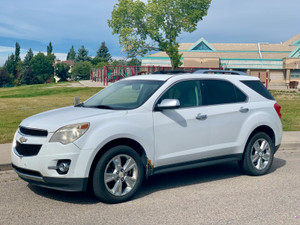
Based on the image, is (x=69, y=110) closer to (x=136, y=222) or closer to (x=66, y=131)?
(x=66, y=131)

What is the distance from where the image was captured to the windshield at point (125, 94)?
6.07m

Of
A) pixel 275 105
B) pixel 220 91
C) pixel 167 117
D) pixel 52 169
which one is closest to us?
pixel 52 169

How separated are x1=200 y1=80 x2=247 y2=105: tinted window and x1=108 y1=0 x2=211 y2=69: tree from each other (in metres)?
50.2

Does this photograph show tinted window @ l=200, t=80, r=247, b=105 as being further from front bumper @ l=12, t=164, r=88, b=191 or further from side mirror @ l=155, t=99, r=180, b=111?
front bumper @ l=12, t=164, r=88, b=191

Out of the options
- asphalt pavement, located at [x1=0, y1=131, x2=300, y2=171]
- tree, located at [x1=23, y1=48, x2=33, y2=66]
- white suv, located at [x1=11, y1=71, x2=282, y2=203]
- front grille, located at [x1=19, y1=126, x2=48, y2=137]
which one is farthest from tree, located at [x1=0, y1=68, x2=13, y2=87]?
front grille, located at [x1=19, y1=126, x2=48, y2=137]

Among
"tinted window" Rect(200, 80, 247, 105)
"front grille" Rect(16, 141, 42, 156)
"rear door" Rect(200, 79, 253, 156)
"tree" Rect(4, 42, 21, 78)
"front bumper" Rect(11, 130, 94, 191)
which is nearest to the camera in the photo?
"front bumper" Rect(11, 130, 94, 191)

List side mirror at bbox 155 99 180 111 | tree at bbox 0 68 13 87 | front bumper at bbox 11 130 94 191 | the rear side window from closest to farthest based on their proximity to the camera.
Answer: front bumper at bbox 11 130 94 191 < side mirror at bbox 155 99 180 111 < the rear side window < tree at bbox 0 68 13 87

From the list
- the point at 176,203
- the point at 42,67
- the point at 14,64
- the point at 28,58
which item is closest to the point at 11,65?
the point at 14,64

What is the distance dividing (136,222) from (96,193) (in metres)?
0.80

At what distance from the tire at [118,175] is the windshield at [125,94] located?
0.77 meters

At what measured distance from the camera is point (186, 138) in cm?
611

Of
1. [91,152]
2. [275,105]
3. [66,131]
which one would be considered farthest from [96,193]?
[275,105]

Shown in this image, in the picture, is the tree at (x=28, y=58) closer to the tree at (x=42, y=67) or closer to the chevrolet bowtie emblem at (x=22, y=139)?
the tree at (x=42, y=67)

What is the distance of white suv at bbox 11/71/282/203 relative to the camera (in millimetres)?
5168
